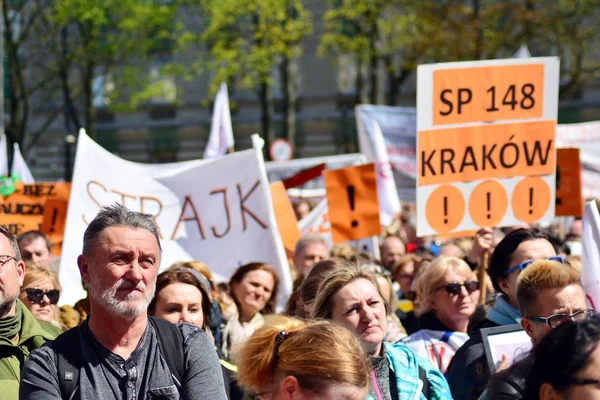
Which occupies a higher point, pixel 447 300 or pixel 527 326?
pixel 527 326

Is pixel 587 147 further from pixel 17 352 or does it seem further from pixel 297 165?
pixel 17 352

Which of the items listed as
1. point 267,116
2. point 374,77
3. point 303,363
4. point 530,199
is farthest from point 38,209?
point 267,116

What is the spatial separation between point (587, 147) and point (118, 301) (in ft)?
36.6

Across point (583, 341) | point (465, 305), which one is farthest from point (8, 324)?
point (465, 305)

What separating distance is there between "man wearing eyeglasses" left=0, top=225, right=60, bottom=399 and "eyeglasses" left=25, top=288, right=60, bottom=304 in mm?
1387

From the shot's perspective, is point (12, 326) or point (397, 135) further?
point (397, 135)

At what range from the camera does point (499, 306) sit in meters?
5.17

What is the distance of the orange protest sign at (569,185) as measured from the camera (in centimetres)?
903

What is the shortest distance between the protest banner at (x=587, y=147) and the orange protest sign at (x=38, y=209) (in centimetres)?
583

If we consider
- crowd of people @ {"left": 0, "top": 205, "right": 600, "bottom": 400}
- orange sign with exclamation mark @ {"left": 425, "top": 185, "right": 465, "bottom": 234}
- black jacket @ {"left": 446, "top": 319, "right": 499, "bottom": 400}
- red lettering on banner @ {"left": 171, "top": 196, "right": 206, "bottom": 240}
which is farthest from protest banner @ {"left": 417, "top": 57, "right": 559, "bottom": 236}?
black jacket @ {"left": 446, "top": 319, "right": 499, "bottom": 400}

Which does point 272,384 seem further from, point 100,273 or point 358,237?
point 358,237

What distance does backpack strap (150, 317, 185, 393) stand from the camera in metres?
3.41

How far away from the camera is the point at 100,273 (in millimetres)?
3471

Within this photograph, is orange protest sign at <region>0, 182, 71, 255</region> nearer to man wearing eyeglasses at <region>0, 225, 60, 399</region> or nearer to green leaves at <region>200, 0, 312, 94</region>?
man wearing eyeglasses at <region>0, 225, 60, 399</region>
